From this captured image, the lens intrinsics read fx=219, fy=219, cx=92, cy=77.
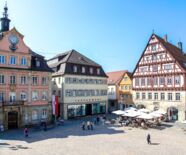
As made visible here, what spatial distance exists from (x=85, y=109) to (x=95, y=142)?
76.7 ft

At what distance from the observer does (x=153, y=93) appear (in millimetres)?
48281

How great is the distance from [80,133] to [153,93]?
22.2 meters

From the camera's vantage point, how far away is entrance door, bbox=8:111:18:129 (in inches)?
1417

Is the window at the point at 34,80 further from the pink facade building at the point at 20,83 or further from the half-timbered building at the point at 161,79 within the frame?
the half-timbered building at the point at 161,79

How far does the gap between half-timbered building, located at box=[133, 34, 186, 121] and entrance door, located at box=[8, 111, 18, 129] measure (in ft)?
91.4

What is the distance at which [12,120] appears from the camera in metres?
36.3

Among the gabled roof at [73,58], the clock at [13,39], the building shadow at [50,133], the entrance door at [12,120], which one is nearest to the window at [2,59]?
the clock at [13,39]

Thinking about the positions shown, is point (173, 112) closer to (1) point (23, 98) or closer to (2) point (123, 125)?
(2) point (123, 125)

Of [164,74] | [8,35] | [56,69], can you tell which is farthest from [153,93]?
[8,35]

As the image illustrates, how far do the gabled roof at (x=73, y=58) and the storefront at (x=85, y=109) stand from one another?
382 inches

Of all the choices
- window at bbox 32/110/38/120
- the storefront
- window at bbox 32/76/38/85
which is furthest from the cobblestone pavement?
Answer: the storefront

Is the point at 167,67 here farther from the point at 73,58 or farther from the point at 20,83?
the point at 20,83

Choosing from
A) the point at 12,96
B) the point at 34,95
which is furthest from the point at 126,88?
the point at 12,96

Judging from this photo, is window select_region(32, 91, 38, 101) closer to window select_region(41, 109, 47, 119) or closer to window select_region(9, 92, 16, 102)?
window select_region(41, 109, 47, 119)
